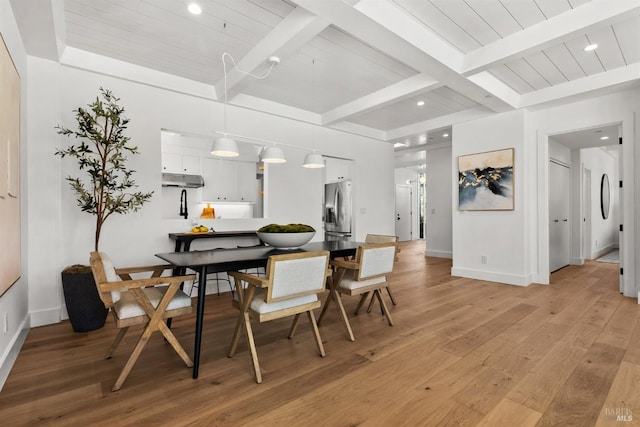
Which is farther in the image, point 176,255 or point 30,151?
point 30,151

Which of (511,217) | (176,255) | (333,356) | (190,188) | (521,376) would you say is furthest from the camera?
(190,188)

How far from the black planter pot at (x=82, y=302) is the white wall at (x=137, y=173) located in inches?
17.3

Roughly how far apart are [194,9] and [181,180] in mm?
3885

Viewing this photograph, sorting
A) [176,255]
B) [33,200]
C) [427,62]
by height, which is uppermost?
[427,62]

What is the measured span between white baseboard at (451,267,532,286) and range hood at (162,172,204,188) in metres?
4.86

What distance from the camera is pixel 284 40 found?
2740 mm

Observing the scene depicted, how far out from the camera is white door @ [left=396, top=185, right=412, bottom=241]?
35.7 ft

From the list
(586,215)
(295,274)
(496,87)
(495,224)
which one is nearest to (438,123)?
(496,87)

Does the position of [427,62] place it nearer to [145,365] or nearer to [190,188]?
[145,365]

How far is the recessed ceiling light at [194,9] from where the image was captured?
2451mm

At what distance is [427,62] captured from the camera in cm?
307

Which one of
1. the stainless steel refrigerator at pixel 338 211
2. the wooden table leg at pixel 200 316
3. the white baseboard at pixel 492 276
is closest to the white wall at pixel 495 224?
the white baseboard at pixel 492 276

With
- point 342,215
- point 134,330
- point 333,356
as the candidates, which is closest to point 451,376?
point 333,356

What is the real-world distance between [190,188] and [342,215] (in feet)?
11.1
